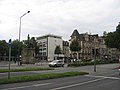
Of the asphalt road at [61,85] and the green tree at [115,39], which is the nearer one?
the asphalt road at [61,85]

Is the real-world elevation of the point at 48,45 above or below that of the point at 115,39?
above

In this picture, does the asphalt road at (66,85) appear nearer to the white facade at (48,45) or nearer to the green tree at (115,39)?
the green tree at (115,39)

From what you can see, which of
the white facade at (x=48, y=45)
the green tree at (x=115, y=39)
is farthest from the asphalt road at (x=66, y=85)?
the white facade at (x=48, y=45)

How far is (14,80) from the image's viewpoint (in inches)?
690

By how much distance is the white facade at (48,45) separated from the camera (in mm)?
132250

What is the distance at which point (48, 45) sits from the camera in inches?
5226

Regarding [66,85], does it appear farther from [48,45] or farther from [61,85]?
[48,45]

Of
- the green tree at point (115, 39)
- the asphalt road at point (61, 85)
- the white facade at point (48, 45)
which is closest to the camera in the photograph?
the asphalt road at point (61, 85)

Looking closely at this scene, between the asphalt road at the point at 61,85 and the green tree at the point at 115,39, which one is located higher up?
the green tree at the point at 115,39

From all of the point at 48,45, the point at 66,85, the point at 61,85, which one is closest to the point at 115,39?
the point at 66,85

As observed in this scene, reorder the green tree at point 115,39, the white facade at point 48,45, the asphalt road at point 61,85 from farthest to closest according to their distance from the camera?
the white facade at point 48,45 < the green tree at point 115,39 < the asphalt road at point 61,85

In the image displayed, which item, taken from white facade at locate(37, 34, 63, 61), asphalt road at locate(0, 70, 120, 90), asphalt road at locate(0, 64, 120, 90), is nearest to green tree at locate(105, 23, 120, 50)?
asphalt road at locate(0, 64, 120, 90)

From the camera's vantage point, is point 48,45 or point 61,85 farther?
point 48,45

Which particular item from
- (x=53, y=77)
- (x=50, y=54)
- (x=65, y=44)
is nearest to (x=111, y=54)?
(x=65, y=44)
